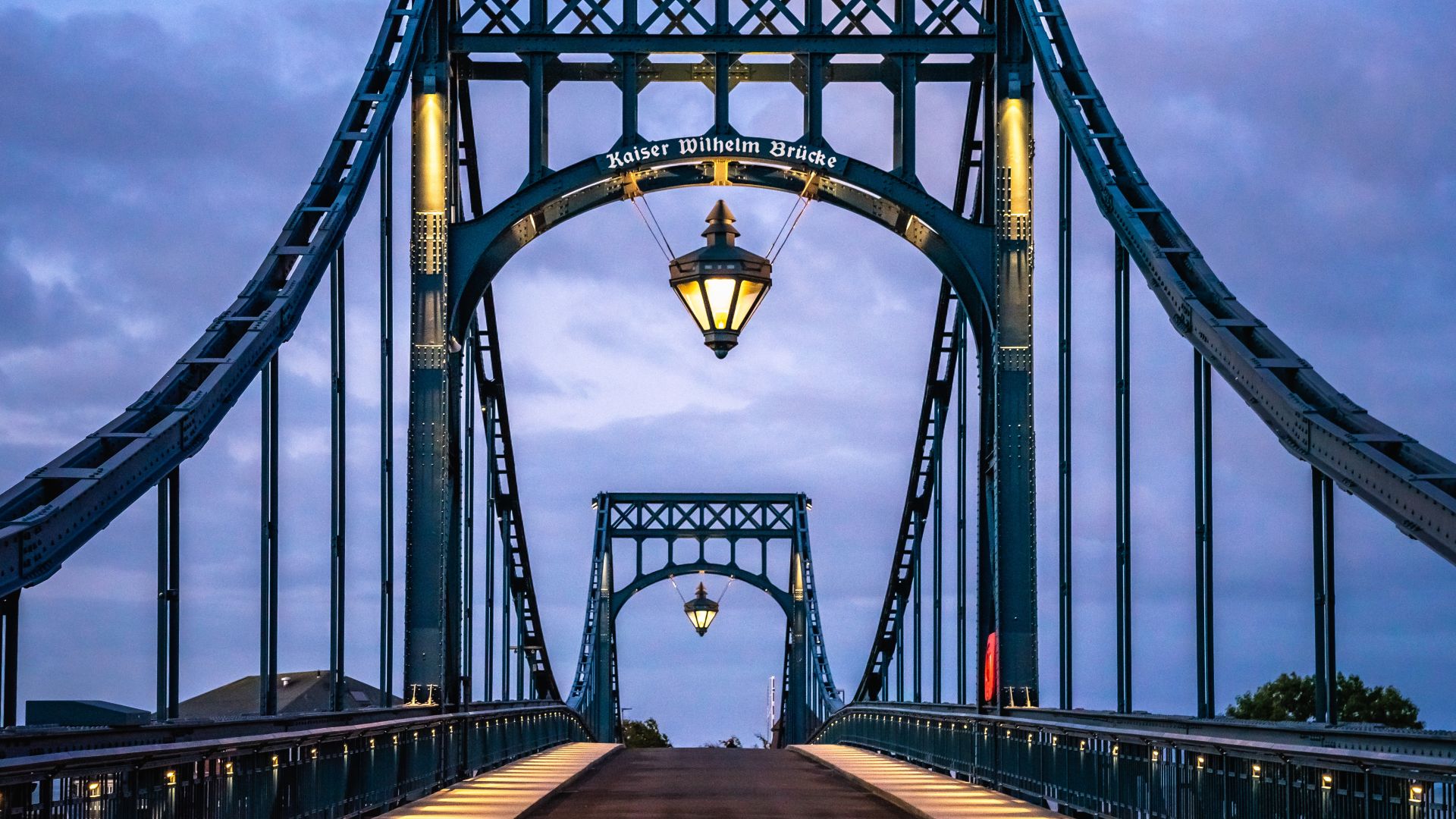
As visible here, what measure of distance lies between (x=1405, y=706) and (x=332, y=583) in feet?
203

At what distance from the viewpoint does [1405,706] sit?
7512 cm

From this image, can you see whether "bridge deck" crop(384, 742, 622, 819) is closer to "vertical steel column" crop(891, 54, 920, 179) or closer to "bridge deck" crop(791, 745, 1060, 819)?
"bridge deck" crop(791, 745, 1060, 819)

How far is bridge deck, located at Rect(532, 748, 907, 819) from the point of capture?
819 inches

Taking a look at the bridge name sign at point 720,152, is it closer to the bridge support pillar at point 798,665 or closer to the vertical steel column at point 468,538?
the vertical steel column at point 468,538

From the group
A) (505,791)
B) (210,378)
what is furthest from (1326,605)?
(505,791)

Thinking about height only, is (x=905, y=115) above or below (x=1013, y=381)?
above

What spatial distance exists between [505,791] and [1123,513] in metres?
7.64

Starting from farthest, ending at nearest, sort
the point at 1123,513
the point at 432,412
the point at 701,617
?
1. the point at 701,617
2. the point at 432,412
3. the point at 1123,513

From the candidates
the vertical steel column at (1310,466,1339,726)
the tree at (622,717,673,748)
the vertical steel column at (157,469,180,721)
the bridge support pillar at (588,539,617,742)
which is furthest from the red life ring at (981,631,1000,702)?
the tree at (622,717,673,748)

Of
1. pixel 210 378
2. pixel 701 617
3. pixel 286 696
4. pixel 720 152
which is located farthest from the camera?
pixel 701 617

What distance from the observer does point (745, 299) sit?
22.0 m

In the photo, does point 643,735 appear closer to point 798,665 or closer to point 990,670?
point 798,665

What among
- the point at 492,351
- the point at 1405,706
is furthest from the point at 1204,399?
the point at 1405,706

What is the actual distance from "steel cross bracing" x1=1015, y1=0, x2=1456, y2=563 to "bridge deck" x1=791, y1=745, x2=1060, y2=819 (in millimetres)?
4634
